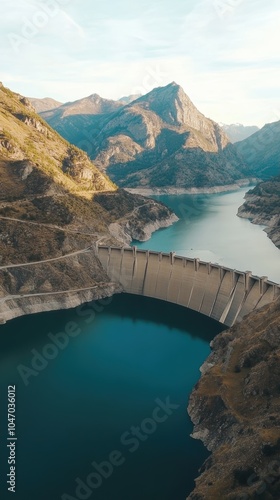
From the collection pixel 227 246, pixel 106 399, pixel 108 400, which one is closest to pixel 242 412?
pixel 108 400

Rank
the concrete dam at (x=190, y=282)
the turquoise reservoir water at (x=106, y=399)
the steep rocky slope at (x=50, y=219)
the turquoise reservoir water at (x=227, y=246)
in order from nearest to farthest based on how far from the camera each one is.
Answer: the turquoise reservoir water at (x=106, y=399) < the concrete dam at (x=190, y=282) < the steep rocky slope at (x=50, y=219) < the turquoise reservoir water at (x=227, y=246)

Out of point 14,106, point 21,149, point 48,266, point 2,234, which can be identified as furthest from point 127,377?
point 14,106

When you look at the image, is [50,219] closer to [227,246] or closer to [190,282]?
[190,282]

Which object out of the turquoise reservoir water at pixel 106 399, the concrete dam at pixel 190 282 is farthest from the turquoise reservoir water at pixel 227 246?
the turquoise reservoir water at pixel 106 399

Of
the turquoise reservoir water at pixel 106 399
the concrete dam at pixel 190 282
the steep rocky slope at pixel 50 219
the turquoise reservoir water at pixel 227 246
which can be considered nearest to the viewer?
the turquoise reservoir water at pixel 106 399

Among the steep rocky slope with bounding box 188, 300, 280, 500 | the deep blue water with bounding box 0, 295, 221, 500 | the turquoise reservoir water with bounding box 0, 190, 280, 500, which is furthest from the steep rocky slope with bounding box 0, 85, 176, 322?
the steep rocky slope with bounding box 188, 300, 280, 500

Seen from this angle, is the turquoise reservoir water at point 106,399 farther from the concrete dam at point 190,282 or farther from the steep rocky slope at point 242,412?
the steep rocky slope at point 242,412

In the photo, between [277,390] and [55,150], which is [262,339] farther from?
[55,150]
